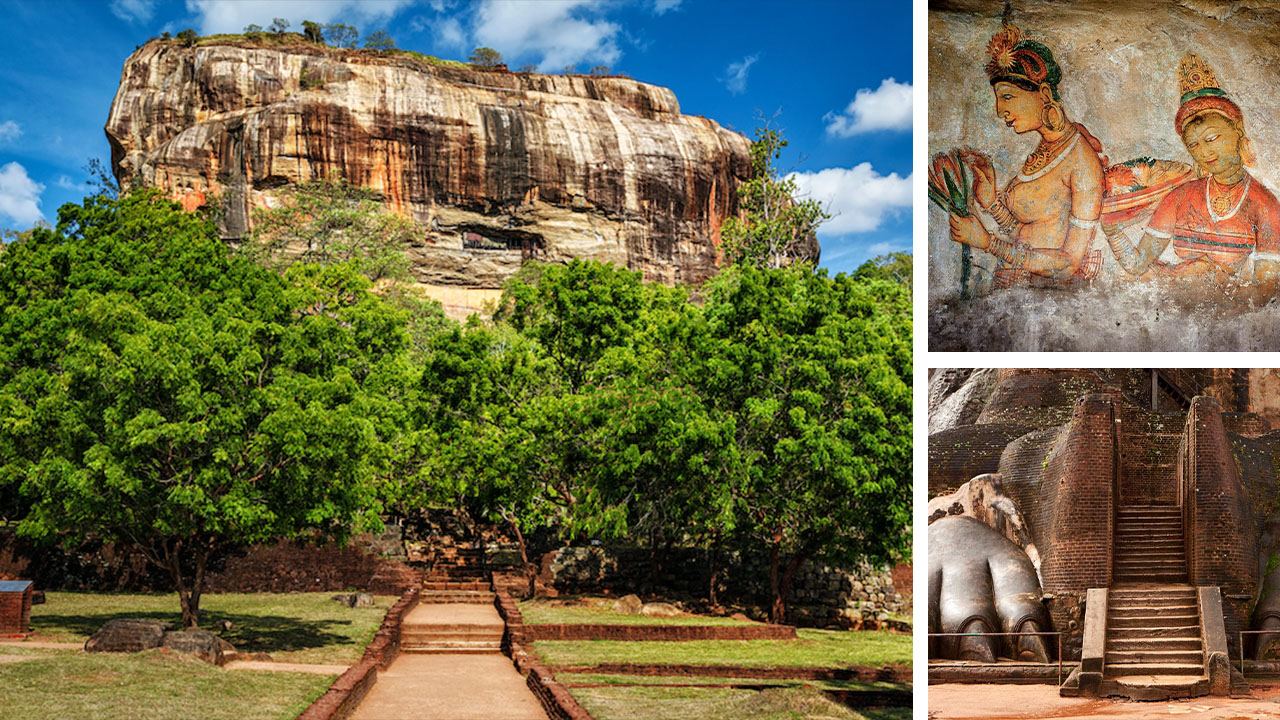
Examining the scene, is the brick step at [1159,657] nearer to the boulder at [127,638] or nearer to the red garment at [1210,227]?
the red garment at [1210,227]

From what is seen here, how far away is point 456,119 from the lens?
131ft

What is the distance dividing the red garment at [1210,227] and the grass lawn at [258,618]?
28.7ft

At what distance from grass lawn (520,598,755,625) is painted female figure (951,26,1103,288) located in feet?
31.3

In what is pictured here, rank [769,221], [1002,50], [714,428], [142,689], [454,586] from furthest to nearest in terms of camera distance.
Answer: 1. [769,221]
2. [454,586]
3. [714,428]
4. [142,689]
5. [1002,50]

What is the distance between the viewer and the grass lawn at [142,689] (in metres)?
7.14

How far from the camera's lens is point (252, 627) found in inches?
506

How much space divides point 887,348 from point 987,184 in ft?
32.3

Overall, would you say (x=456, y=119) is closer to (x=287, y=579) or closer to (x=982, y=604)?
(x=287, y=579)

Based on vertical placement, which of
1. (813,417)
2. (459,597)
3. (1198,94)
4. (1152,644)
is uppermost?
(1198,94)

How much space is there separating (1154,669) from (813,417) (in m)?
9.39

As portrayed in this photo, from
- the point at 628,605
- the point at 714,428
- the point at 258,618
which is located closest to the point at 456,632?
the point at 258,618

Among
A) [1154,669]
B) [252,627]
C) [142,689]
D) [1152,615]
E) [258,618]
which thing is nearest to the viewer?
[1154,669]

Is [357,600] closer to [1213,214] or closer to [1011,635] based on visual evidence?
[1011,635]

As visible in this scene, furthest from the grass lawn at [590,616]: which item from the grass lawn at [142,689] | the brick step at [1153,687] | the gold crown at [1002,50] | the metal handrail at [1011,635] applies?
the gold crown at [1002,50]
